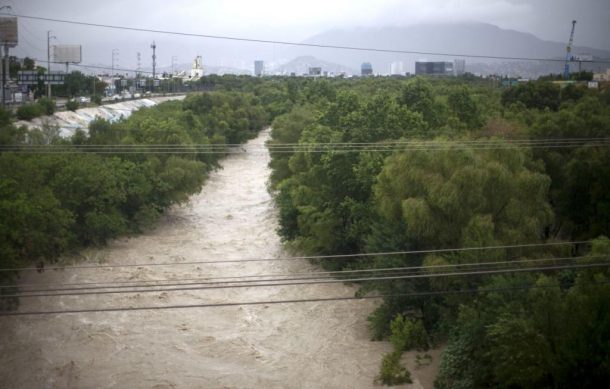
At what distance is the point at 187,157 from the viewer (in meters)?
27.3

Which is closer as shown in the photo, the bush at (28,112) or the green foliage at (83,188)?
the green foliage at (83,188)

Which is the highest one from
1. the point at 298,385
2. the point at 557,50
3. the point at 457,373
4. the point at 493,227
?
the point at 557,50

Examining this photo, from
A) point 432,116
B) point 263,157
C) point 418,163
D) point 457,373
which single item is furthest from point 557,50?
point 457,373

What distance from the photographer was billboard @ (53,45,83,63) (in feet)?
168

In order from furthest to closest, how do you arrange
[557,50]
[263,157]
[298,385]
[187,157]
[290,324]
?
[557,50] < [263,157] < [187,157] < [290,324] < [298,385]

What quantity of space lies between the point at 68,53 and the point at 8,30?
1711 centimetres

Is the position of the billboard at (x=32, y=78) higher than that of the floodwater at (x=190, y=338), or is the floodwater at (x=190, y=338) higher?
the billboard at (x=32, y=78)

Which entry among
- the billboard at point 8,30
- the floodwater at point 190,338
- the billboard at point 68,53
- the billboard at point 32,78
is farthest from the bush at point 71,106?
the floodwater at point 190,338

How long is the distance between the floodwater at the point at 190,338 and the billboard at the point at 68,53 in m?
33.6

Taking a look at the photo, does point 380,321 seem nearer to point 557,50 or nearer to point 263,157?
point 263,157

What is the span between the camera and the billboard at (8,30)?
34594 mm

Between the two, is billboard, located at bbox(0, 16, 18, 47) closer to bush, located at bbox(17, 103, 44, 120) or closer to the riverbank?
the riverbank

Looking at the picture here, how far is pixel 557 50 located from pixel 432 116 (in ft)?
171

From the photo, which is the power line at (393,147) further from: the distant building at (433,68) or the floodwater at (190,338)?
the distant building at (433,68)
